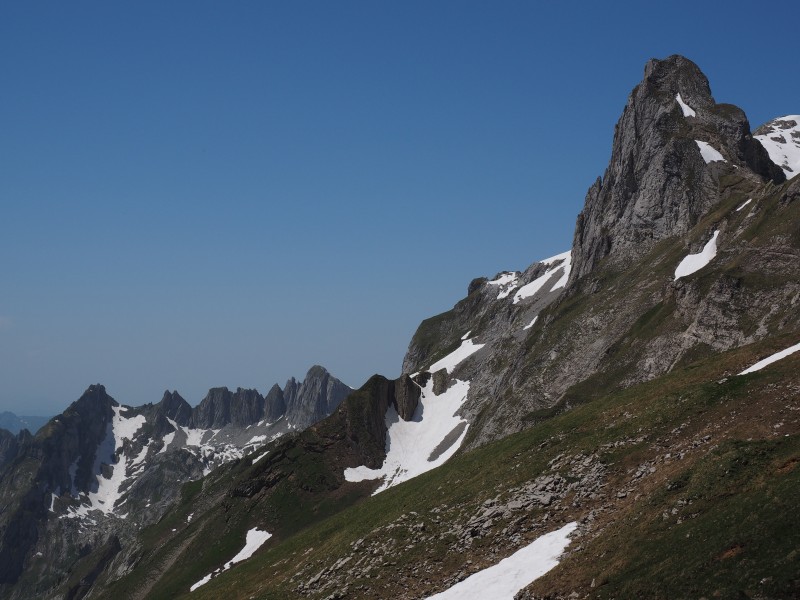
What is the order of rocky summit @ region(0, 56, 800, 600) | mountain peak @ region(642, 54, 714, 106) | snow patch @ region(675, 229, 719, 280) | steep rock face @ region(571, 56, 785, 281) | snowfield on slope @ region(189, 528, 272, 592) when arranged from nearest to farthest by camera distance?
rocky summit @ region(0, 56, 800, 600) → snow patch @ region(675, 229, 719, 280) → snowfield on slope @ region(189, 528, 272, 592) → steep rock face @ region(571, 56, 785, 281) → mountain peak @ region(642, 54, 714, 106)

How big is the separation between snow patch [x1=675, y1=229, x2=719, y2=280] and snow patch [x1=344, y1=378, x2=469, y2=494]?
163 ft

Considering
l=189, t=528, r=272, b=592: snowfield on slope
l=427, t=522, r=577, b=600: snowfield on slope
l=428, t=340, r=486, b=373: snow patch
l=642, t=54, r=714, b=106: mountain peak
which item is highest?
l=642, t=54, r=714, b=106: mountain peak

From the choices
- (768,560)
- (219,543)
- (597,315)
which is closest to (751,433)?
(768,560)

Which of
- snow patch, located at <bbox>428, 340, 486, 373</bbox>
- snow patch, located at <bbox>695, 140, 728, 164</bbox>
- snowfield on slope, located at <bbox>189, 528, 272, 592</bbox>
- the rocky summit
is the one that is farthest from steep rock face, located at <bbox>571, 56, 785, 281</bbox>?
snowfield on slope, located at <bbox>189, 528, 272, 592</bbox>

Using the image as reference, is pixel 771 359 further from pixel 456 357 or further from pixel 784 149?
pixel 784 149

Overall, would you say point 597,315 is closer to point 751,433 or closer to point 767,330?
point 767,330

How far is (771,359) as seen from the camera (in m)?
43.3

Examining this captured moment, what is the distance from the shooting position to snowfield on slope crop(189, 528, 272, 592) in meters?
103

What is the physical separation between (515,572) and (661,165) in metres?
116

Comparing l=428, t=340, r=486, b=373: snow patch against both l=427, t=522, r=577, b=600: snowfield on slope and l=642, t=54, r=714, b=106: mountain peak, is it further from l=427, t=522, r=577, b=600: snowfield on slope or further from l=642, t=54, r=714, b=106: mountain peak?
l=427, t=522, r=577, b=600: snowfield on slope

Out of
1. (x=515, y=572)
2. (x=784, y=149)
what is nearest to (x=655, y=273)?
(x=515, y=572)

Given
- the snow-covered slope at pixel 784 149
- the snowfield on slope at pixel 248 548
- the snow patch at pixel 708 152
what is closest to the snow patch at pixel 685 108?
the snow patch at pixel 708 152

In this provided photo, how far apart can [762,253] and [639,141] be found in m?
66.3

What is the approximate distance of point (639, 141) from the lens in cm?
14212
